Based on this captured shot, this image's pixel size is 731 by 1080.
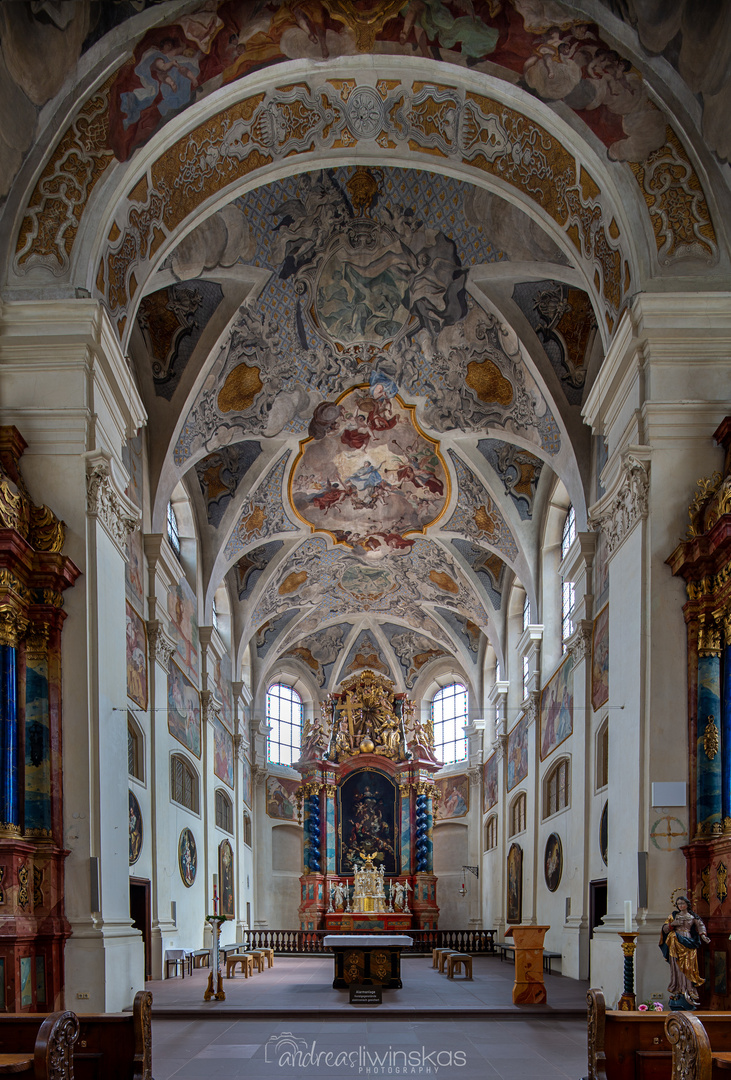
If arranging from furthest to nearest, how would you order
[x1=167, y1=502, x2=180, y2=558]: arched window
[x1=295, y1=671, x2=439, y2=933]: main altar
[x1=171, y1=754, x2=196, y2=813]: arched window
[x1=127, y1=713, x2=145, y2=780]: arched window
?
[x1=295, y1=671, x2=439, y2=933]: main altar, [x1=167, y1=502, x2=180, y2=558]: arched window, [x1=171, y1=754, x2=196, y2=813]: arched window, [x1=127, y1=713, x2=145, y2=780]: arched window

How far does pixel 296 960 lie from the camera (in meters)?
24.6

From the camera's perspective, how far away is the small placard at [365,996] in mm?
13719

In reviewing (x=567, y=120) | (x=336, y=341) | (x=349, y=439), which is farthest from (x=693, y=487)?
(x=349, y=439)

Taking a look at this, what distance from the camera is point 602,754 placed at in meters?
16.7

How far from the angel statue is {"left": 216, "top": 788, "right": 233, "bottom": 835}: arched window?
18181 millimetres

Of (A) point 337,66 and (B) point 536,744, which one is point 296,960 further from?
(A) point 337,66

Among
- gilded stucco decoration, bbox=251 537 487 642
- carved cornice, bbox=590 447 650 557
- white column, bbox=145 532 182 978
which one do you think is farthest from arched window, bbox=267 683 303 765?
carved cornice, bbox=590 447 650 557

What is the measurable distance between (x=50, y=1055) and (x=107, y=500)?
7.04 metres

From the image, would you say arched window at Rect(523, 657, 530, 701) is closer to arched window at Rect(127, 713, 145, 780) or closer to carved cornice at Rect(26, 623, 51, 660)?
arched window at Rect(127, 713, 145, 780)

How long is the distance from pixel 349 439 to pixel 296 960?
1237 cm

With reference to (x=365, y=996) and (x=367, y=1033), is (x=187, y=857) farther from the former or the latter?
(x=367, y=1033)

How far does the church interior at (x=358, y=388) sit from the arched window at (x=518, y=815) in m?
1.80

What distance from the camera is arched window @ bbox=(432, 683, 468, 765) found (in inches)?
1382

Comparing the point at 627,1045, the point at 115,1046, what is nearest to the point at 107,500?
the point at 115,1046
